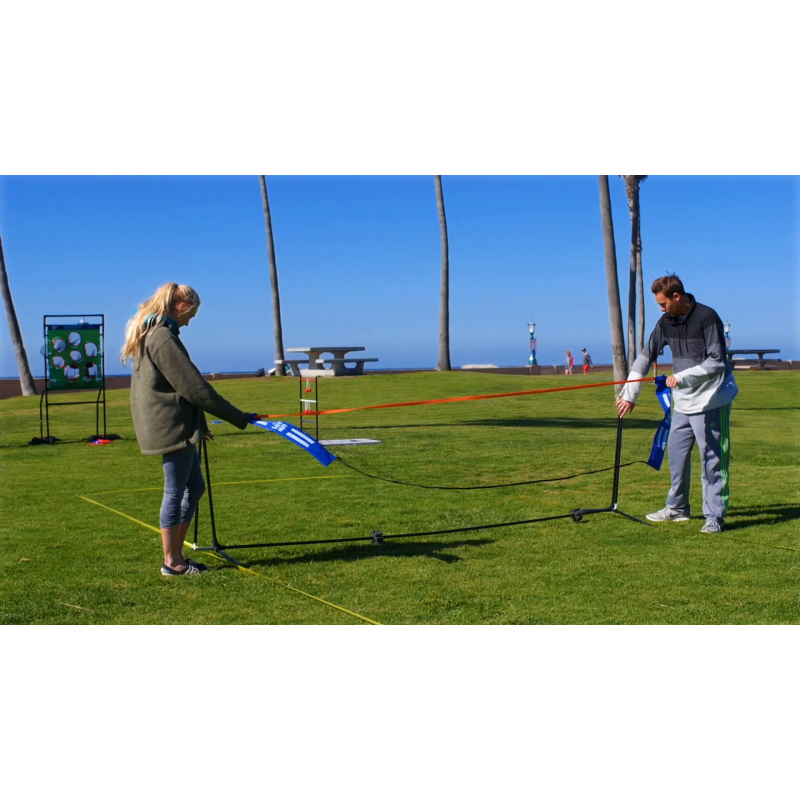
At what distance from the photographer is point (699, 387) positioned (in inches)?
229

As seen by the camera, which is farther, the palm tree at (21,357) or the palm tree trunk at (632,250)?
the palm tree trunk at (632,250)

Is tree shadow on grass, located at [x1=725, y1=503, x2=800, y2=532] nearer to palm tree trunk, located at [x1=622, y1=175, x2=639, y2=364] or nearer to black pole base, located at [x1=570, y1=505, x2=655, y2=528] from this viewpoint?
black pole base, located at [x1=570, y1=505, x2=655, y2=528]

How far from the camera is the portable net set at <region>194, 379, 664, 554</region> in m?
7.66

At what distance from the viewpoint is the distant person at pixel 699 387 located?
579 centimetres

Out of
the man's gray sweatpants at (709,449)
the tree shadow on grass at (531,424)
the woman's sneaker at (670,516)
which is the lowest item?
the tree shadow on grass at (531,424)

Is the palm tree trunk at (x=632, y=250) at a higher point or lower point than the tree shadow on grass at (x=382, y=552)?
higher

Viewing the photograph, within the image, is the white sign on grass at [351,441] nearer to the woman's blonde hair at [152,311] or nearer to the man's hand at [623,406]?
the man's hand at [623,406]

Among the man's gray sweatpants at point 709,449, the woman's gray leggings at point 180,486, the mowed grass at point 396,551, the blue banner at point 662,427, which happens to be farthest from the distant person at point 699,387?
the woman's gray leggings at point 180,486

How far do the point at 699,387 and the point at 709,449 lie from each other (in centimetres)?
43

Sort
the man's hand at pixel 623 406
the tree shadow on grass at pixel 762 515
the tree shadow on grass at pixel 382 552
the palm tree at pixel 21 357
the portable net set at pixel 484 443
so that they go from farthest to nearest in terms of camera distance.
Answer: the palm tree at pixel 21 357, the portable net set at pixel 484 443, the tree shadow on grass at pixel 762 515, the man's hand at pixel 623 406, the tree shadow on grass at pixel 382 552

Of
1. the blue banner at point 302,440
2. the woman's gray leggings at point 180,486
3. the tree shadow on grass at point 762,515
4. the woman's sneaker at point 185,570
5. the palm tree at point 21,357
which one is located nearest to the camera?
the woman's gray leggings at point 180,486

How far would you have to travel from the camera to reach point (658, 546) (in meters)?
5.50

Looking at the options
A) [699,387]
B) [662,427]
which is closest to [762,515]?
[662,427]

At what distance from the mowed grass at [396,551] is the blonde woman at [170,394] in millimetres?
626
